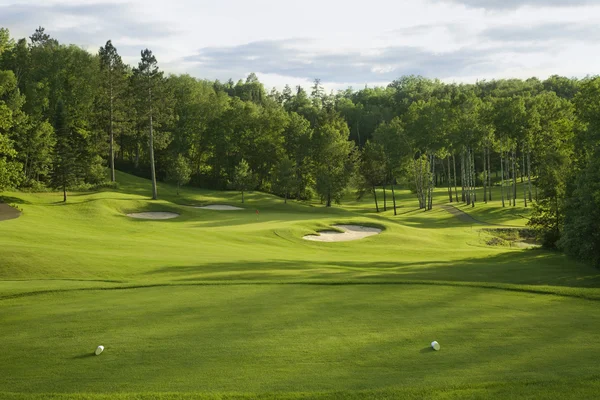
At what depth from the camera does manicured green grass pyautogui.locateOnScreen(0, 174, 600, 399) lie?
30.7 ft

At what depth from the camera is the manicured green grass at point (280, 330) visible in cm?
936

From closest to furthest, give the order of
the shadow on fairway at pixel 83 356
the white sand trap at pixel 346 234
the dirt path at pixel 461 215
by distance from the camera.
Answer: the shadow on fairway at pixel 83 356
the white sand trap at pixel 346 234
the dirt path at pixel 461 215

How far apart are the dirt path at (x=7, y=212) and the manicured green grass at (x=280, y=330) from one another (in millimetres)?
14530

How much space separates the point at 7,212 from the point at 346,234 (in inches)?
1048

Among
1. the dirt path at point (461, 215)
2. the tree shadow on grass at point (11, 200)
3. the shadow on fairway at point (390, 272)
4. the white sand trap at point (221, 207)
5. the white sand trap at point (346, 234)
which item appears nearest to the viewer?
the shadow on fairway at point (390, 272)

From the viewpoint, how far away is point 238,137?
3445 inches

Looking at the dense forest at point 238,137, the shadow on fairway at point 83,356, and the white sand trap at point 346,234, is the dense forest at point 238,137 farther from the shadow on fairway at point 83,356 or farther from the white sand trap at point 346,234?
the shadow on fairway at point 83,356

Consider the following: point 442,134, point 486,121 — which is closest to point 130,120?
point 442,134

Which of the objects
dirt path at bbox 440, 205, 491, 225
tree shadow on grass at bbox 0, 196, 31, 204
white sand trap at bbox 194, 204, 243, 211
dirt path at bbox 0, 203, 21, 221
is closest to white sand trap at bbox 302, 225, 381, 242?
dirt path at bbox 440, 205, 491, 225

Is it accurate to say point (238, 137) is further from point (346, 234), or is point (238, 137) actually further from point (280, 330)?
point (280, 330)

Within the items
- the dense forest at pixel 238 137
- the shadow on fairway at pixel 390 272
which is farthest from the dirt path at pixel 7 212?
the shadow on fairway at pixel 390 272

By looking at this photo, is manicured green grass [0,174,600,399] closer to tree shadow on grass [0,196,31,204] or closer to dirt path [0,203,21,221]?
dirt path [0,203,21,221]

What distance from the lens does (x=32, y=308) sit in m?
14.9

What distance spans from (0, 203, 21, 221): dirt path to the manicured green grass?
14.5 meters
